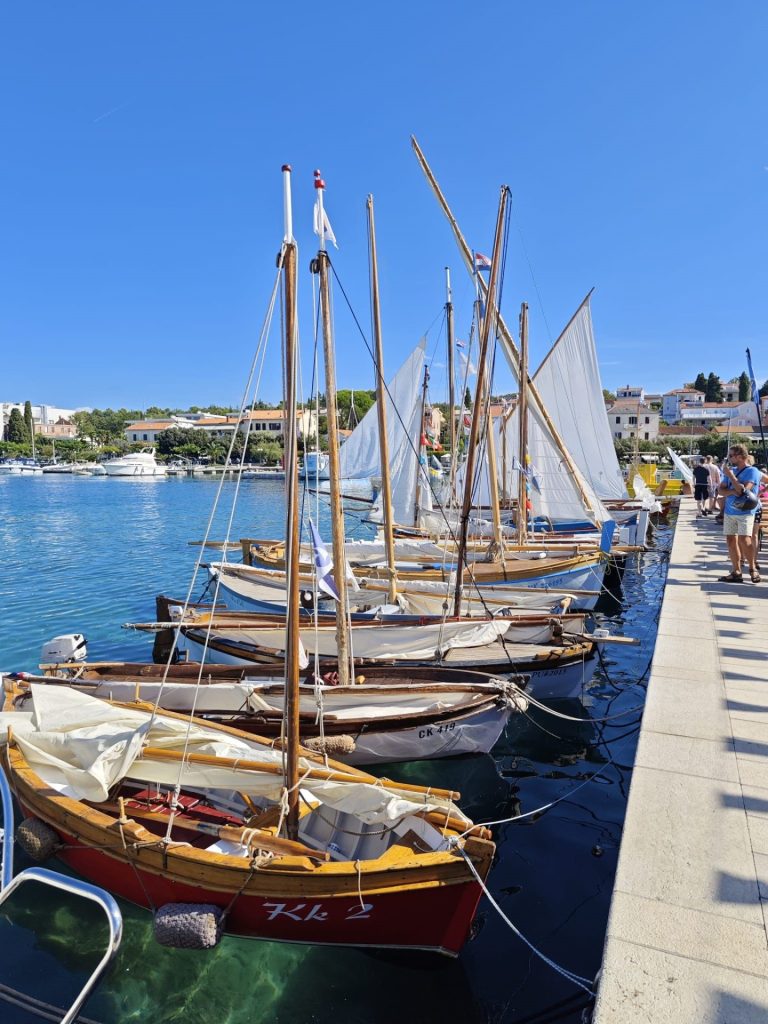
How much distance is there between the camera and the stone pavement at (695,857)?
10.0 feet

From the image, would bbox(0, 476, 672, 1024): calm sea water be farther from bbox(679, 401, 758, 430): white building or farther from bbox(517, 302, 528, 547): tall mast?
bbox(679, 401, 758, 430): white building

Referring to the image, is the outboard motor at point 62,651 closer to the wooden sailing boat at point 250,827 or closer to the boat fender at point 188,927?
the wooden sailing boat at point 250,827

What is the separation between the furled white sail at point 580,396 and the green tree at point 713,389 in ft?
376

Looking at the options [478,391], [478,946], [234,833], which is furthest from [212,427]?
[478,946]

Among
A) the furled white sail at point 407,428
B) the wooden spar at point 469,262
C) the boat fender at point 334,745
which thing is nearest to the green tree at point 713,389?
the furled white sail at point 407,428

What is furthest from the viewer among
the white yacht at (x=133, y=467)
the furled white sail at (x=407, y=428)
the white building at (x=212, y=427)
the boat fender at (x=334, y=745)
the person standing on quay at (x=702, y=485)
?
the white building at (x=212, y=427)

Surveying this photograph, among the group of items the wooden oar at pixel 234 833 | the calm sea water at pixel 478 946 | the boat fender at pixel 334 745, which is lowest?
the calm sea water at pixel 478 946

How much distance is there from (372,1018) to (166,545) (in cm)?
3038

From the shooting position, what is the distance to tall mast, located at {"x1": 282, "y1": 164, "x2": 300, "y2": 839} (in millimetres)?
4816

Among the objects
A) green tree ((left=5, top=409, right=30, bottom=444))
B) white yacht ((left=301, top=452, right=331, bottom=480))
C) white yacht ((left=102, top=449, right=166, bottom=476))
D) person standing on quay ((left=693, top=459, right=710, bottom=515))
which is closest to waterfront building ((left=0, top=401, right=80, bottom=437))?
green tree ((left=5, top=409, right=30, bottom=444))

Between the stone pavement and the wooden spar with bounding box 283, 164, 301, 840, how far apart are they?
8.61 feet

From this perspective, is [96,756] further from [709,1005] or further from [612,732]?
[612,732]

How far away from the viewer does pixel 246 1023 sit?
465 cm

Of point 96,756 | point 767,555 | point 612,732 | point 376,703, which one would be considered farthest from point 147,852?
point 767,555
